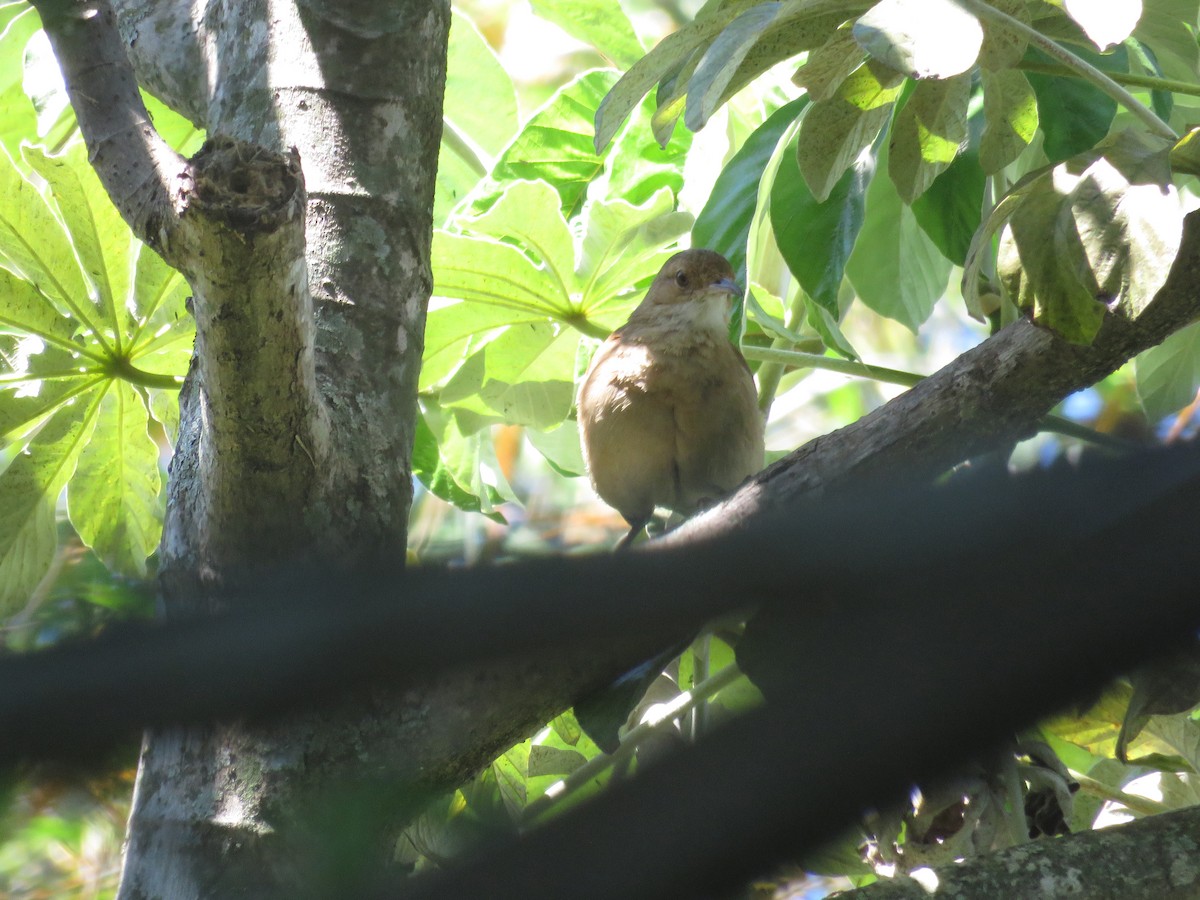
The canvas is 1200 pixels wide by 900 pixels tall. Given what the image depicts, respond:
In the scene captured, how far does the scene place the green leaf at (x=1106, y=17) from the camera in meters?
1.33

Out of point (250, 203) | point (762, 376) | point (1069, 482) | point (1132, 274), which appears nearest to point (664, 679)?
point (762, 376)

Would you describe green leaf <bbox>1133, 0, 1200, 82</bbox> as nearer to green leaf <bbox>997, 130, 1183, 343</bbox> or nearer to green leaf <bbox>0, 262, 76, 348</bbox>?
green leaf <bbox>997, 130, 1183, 343</bbox>

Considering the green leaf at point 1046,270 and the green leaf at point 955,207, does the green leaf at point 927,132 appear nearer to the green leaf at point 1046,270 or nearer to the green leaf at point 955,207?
the green leaf at point 955,207

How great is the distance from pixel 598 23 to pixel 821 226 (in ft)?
3.23

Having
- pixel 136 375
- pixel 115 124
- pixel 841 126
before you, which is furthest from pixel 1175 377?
pixel 136 375

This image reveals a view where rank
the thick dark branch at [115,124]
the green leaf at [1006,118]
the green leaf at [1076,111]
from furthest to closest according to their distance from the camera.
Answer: the green leaf at [1076,111] → the green leaf at [1006,118] → the thick dark branch at [115,124]

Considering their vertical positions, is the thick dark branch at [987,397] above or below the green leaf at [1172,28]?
below

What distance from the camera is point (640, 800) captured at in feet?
2.19

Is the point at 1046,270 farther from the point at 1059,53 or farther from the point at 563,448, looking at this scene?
the point at 563,448

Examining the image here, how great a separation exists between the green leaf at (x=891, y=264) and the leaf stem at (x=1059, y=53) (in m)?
0.86

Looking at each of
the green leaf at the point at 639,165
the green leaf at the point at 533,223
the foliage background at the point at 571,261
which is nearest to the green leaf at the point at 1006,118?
the foliage background at the point at 571,261

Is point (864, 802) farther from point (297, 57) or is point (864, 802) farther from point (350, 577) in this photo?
point (297, 57)

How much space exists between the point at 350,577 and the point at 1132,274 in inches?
39.9

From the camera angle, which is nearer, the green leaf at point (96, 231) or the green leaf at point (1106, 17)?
the green leaf at point (1106, 17)
